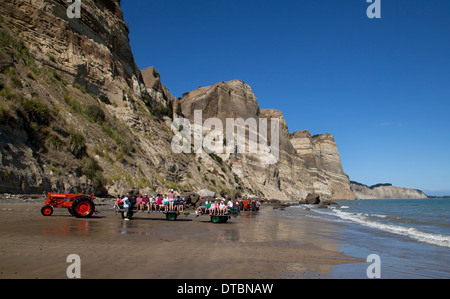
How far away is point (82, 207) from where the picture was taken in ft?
42.2

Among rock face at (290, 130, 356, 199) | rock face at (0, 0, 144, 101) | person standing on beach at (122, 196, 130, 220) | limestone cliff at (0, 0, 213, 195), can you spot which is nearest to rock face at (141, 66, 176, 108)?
limestone cliff at (0, 0, 213, 195)

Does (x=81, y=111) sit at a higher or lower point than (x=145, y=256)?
higher

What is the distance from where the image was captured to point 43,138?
18078 mm

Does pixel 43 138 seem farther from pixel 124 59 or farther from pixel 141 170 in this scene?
pixel 124 59

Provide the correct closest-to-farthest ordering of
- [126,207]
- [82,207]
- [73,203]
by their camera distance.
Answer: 1. [73,203]
2. [82,207]
3. [126,207]
